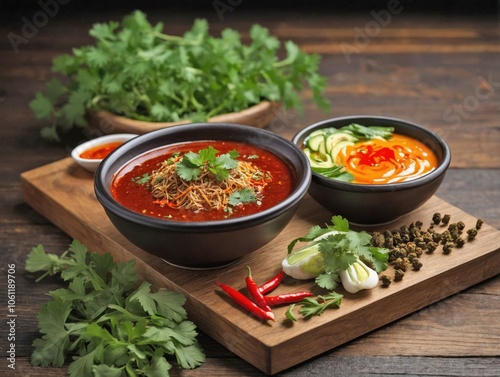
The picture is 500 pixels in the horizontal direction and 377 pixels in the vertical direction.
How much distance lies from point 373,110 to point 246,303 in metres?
2.61

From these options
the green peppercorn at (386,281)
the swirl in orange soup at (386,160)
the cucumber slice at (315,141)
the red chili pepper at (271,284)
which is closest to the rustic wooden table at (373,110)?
the green peppercorn at (386,281)

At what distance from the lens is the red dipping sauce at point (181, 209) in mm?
3729

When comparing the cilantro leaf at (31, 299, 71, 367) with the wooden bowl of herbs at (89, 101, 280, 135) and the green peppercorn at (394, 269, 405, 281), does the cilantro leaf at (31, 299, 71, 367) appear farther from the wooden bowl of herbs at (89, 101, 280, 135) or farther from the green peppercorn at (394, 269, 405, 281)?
the wooden bowl of herbs at (89, 101, 280, 135)

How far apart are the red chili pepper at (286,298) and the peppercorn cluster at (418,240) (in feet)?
1.28

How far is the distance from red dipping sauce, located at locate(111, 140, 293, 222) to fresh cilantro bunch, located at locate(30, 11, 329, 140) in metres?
0.88

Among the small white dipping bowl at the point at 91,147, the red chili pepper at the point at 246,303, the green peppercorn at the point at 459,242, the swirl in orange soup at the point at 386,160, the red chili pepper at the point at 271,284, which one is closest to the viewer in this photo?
the red chili pepper at the point at 246,303

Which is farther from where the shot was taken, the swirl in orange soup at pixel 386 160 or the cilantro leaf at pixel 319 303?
the swirl in orange soup at pixel 386 160

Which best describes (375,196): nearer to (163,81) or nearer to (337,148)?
(337,148)

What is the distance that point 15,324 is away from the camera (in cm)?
385

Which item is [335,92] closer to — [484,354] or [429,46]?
[429,46]

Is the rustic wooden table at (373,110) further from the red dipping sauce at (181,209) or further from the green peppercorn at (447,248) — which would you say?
the red dipping sauce at (181,209)

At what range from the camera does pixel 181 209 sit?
12.3ft

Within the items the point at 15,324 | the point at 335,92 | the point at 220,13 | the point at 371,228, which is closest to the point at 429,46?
the point at 335,92

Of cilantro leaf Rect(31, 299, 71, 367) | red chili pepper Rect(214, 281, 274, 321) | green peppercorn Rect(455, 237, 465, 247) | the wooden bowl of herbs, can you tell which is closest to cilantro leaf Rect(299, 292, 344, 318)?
red chili pepper Rect(214, 281, 274, 321)
